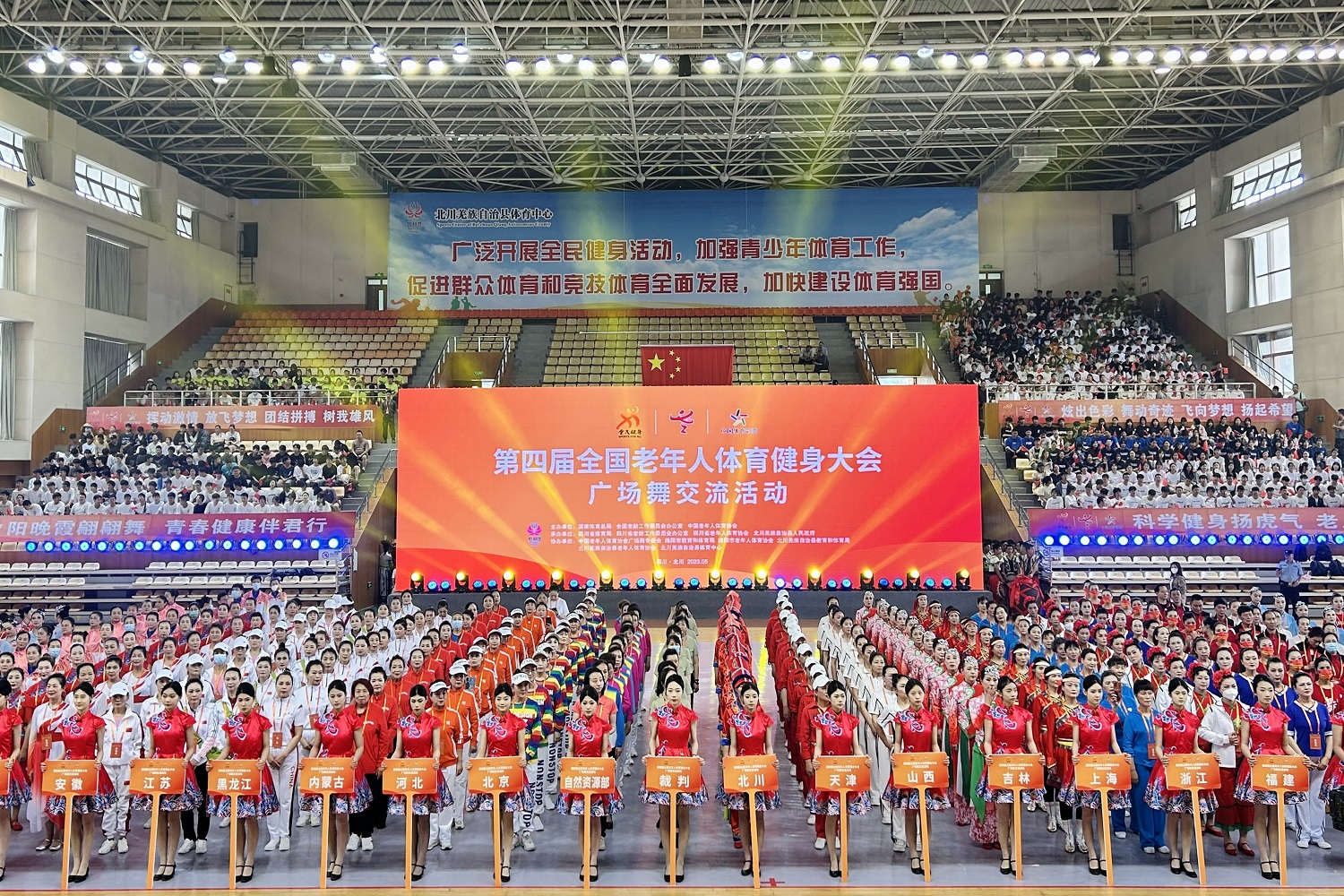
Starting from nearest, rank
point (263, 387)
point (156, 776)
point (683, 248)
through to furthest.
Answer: point (156, 776) < point (263, 387) < point (683, 248)

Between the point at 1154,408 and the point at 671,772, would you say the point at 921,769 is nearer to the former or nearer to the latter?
the point at 671,772

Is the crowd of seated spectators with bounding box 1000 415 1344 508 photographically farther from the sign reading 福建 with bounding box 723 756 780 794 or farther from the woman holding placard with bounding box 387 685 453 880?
the woman holding placard with bounding box 387 685 453 880

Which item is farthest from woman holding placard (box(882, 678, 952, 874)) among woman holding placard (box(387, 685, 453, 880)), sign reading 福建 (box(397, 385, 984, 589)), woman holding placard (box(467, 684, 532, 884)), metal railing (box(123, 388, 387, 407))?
metal railing (box(123, 388, 387, 407))

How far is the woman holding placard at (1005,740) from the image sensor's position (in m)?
7.26

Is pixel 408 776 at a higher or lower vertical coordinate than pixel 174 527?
lower

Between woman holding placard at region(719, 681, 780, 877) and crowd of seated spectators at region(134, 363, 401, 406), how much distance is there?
57.3 feet

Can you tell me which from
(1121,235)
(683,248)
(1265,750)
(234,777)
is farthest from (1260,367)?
(234,777)

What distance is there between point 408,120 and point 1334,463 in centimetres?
1928

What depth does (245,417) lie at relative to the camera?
73.7 feet

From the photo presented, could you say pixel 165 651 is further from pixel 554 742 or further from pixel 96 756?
pixel 554 742

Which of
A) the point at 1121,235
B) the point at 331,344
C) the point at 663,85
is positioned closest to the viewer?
the point at 663,85

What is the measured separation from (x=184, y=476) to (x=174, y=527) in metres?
1.43

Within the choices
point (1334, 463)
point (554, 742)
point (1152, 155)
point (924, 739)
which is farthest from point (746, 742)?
point (1152, 155)

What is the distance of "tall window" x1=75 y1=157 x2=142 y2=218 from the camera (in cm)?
2359
